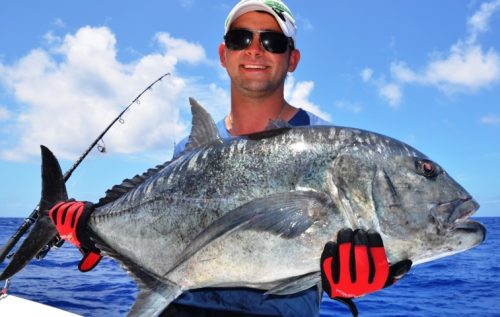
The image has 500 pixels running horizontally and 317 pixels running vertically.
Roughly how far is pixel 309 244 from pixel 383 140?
33.3 inches

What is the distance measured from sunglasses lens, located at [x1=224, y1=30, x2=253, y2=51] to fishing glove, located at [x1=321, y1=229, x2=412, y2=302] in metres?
2.24

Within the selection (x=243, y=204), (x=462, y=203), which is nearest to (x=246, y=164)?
(x=243, y=204)

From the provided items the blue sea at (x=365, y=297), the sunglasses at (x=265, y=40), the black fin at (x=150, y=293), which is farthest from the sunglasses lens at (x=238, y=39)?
the blue sea at (x=365, y=297)

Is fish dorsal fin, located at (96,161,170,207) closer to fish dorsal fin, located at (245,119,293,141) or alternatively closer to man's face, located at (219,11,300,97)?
fish dorsal fin, located at (245,119,293,141)

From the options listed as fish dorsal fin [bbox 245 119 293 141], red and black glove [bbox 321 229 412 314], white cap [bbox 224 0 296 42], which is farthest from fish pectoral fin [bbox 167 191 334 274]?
white cap [bbox 224 0 296 42]

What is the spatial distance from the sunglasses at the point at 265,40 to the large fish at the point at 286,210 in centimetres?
140

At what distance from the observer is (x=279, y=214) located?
8.00ft

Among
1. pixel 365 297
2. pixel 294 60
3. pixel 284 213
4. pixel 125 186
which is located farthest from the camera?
pixel 365 297

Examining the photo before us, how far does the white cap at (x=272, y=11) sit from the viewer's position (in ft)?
13.0

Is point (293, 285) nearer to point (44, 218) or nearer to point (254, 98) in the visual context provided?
point (254, 98)

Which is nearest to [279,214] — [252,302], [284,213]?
[284,213]

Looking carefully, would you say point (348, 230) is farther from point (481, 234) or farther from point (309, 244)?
point (481, 234)

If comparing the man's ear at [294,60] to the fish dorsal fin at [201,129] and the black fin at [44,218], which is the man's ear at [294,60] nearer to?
the fish dorsal fin at [201,129]

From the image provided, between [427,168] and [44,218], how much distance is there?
331 centimetres
